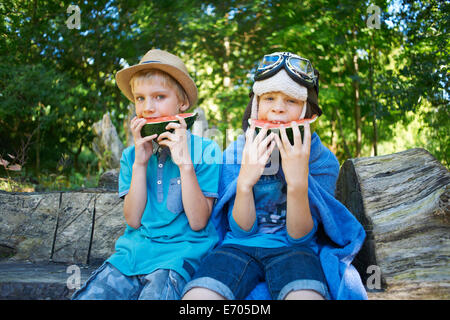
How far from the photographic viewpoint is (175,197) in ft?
8.38

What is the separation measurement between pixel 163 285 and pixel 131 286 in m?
0.22

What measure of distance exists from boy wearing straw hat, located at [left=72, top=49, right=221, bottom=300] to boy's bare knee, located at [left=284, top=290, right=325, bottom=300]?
2.03 feet

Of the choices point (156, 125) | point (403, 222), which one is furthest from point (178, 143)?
point (403, 222)

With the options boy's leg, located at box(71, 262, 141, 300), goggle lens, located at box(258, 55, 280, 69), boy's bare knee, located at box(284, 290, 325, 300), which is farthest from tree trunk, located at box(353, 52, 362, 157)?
boy's leg, located at box(71, 262, 141, 300)

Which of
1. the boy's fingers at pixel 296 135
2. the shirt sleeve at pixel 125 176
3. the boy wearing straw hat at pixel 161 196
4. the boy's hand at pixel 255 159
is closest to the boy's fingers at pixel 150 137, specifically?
the boy wearing straw hat at pixel 161 196

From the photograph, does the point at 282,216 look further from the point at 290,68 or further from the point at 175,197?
the point at 290,68

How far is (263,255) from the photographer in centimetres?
224

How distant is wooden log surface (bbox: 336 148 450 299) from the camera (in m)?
2.31

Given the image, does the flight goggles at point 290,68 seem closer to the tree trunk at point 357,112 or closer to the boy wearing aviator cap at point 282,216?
the boy wearing aviator cap at point 282,216

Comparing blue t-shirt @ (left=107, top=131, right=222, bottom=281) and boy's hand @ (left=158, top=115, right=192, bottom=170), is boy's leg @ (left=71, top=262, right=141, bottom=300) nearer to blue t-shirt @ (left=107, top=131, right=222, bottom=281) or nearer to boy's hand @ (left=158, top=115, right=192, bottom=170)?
blue t-shirt @ (left=107, top=131, right=222, bottom=281)
